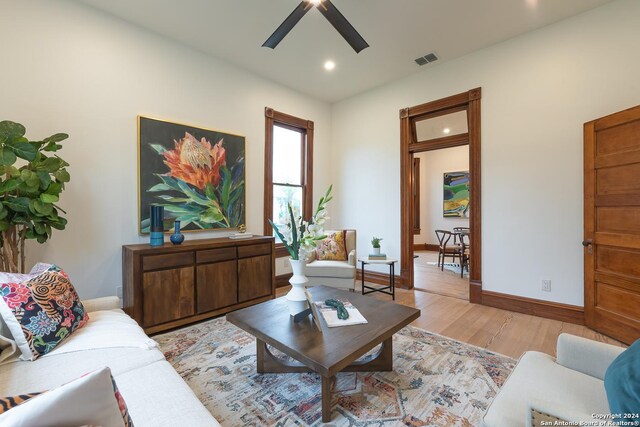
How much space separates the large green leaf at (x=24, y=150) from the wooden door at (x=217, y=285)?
1.57m

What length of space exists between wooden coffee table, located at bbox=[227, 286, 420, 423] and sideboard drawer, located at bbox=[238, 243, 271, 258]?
1168 mm

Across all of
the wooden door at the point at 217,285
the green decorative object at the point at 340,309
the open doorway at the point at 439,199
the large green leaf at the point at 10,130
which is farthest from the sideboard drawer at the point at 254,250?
the open doorway at the point at 439,199

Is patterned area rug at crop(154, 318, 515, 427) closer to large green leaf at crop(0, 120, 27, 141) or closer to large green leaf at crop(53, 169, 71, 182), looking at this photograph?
large green leaf at crop(53, 169, 71, 182)

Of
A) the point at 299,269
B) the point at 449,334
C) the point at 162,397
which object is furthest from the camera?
the point at 449,334

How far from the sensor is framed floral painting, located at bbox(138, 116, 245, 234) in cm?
312

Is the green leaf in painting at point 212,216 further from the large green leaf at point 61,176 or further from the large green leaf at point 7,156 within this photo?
the large green leaf at point 7,156

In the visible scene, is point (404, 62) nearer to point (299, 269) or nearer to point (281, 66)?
point (281, 66)

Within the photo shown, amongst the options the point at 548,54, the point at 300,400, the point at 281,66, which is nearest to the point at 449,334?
the point at 300,400

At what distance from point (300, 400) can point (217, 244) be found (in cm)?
185

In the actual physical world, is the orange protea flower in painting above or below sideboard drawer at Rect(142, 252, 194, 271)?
above

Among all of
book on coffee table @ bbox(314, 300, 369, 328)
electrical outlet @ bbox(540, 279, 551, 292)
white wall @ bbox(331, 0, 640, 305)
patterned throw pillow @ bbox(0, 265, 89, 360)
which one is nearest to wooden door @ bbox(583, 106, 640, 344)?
white wall @ bbox(331, 0, 640, 305)

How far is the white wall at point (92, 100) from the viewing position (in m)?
2.49

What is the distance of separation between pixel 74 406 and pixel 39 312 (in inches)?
Answer: 54.8

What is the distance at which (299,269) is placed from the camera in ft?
6.72
